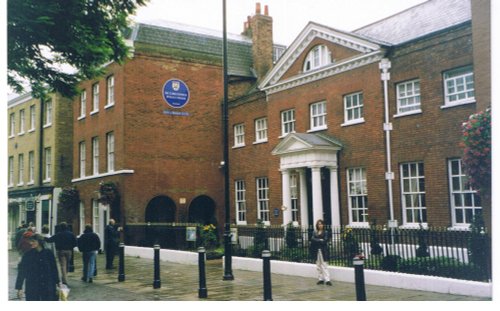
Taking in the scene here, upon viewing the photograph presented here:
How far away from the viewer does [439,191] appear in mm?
16391

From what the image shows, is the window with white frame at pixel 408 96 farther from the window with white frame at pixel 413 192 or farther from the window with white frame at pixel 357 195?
the window with white frame at pixel 357 195

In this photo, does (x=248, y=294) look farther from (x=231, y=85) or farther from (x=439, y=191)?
(x=231, y=85)

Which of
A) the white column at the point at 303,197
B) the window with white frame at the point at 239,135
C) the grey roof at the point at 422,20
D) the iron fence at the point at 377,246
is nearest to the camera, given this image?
the iron fence at the point at 377,246

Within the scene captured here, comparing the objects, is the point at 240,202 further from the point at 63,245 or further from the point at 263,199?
the point at 63,245

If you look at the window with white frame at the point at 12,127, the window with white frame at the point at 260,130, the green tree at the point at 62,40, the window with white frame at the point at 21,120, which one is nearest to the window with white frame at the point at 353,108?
the window with white frame at the point at 260,130

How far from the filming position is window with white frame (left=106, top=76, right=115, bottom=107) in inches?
995

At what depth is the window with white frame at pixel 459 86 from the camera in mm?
15665

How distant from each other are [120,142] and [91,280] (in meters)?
11.0

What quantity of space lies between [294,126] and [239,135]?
4.51 metres

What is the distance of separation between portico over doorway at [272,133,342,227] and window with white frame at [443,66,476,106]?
191 inches

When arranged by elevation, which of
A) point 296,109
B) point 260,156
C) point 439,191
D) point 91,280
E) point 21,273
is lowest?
point 91,280

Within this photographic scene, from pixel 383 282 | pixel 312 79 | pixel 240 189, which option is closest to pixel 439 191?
pixel 383 282

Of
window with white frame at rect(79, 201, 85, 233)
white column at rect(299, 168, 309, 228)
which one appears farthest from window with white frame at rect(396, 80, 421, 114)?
window with white frame at rect(79, 201, 85, 233)

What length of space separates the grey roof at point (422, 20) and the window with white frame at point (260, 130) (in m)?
6.67
